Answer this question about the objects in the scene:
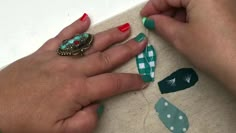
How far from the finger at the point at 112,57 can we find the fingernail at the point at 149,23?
30 mm

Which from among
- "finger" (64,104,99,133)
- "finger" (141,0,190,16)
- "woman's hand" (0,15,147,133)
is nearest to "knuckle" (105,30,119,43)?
"woman's hand" (0,15,147,133)

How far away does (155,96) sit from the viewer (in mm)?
967

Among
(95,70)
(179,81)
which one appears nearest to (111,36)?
(95,70)

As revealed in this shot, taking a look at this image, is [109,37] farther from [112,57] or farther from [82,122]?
[82,122]

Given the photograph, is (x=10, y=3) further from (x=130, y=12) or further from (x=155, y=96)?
(x=155, y=96)

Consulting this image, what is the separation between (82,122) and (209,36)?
39 cm

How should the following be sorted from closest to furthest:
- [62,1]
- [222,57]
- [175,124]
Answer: [222,57] < [175,124] < [62,1]

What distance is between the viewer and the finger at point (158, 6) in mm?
922

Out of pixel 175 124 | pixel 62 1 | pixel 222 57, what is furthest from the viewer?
pixel 62 1

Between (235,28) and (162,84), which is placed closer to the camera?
(235,28)

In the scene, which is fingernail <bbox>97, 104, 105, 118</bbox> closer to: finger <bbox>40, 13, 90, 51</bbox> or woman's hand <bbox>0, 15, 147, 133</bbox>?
woman's hand <bbox>0, 15, 147, 133</bbox>

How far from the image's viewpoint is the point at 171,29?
91 centimetres

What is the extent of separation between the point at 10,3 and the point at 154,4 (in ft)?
1.61

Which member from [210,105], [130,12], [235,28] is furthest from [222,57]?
[130,12]
